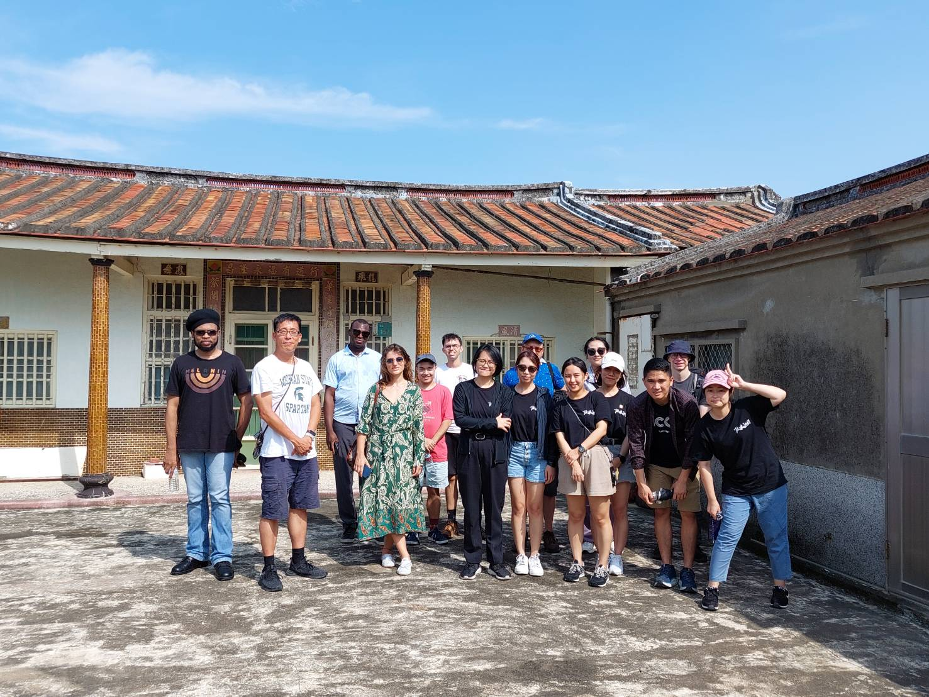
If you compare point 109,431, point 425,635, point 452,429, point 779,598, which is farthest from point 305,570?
point 109,431

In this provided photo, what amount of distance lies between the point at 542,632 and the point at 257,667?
1546 mm

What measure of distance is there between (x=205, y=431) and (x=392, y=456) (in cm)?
133

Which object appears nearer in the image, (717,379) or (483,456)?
(717,379)

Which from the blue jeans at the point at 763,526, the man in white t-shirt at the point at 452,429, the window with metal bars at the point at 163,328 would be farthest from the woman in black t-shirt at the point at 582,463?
the window with metal bars at the point at 163,328

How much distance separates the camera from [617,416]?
200 inches

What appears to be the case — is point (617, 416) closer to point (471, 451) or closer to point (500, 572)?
point (471, 451)

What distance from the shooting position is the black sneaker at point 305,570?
5.03m

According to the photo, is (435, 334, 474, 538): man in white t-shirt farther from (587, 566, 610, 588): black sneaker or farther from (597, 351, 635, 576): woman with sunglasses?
(587, 566, 610, 588): black sneaker

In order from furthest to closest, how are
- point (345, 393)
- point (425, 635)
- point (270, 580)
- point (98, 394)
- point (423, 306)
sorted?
point (423, 306), point (98, 394), point (345, 393), point (270, 580), point (425, 635)

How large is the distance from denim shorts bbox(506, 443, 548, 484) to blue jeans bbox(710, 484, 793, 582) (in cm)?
128

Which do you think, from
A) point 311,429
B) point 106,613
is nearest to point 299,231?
point 311,429

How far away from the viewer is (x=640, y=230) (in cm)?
1038

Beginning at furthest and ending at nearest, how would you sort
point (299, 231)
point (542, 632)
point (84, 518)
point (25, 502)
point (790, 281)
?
point (299, 231)
point (25, 502)
point (84, 518)
point (790, 281)
point (542, 632)

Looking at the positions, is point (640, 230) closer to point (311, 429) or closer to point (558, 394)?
point (558, 394)
